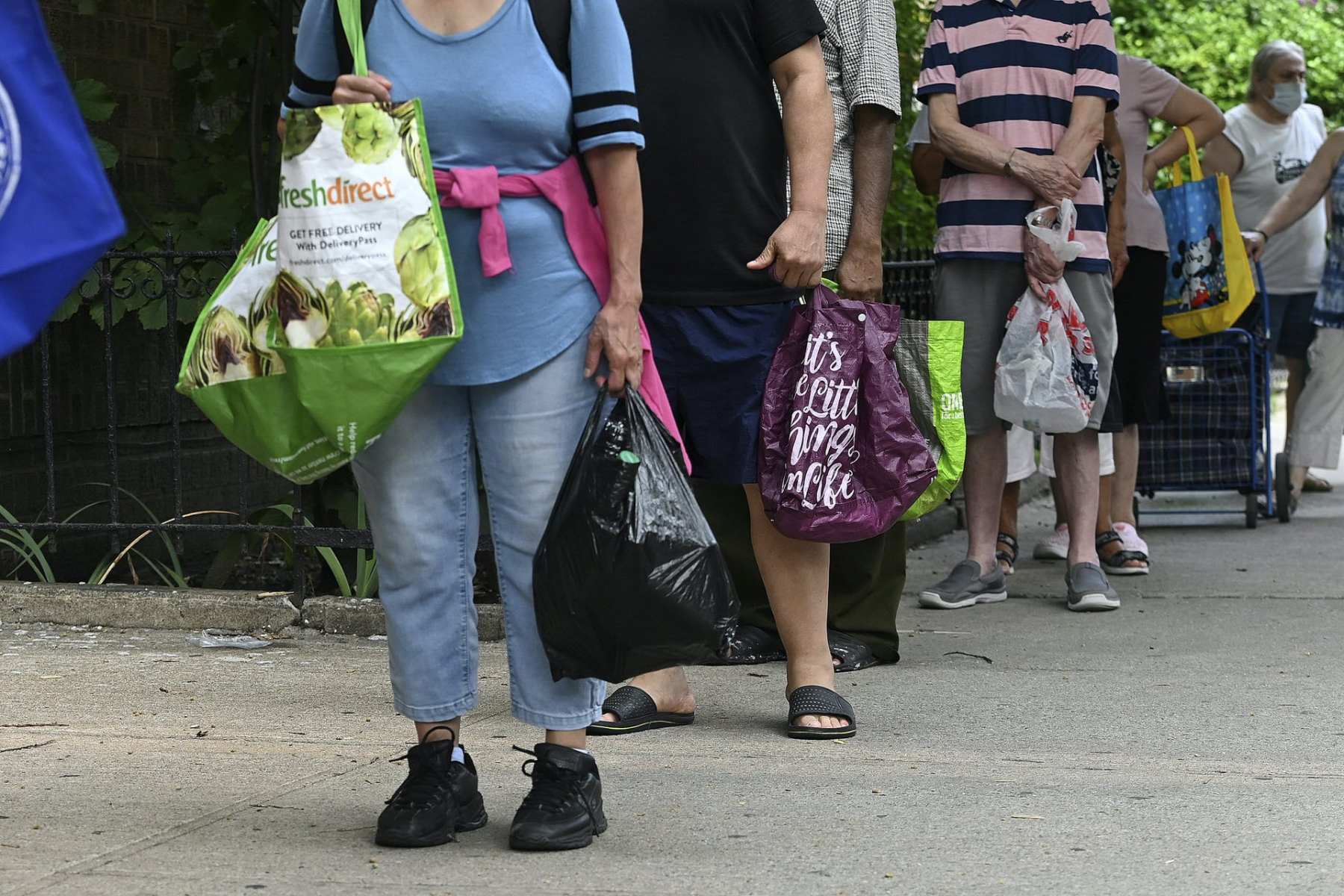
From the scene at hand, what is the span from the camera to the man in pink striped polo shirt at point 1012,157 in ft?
19.3

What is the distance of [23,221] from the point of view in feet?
9.73

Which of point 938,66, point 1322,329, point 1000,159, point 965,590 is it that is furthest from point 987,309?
point 1322,329

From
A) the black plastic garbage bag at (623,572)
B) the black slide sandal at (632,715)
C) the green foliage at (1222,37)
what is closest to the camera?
the black plastic garbage bag at (623,572)

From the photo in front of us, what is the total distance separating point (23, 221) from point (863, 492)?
2.12m

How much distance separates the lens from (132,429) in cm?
751

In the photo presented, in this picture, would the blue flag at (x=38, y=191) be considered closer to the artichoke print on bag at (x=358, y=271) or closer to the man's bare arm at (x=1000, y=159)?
the artichoke print on bag at (x=358, y=271)

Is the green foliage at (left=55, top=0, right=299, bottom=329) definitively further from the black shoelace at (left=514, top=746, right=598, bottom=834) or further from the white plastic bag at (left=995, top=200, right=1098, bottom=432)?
the black shoelace at (left=514, top=746, right=598, bottom=834)

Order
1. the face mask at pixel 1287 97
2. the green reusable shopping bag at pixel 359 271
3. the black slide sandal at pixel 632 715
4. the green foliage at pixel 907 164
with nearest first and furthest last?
the green reusable shopping bag at pixel 359 271 → the black slide sandal at pixel 632 715 → the green foliage at pixel 907 164 → the face mask at pixel 1287 97

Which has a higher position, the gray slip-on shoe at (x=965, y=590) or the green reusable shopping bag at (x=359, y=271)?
the green reusable shopping bag at (x=359, y=271)

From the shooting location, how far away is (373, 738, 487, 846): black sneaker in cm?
336

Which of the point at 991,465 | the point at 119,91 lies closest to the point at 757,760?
the point at 991,465

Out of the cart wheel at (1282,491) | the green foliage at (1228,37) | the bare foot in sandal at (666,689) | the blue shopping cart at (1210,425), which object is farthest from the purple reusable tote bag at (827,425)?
the green foliage at (1228,37)

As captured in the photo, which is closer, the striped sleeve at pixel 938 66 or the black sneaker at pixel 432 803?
the black sneaker at pixel 432 803

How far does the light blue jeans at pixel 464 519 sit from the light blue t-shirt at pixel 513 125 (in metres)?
0.06
